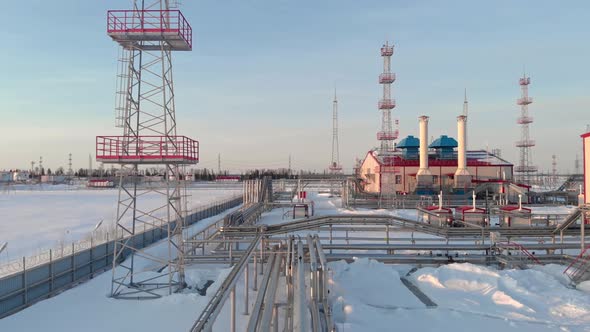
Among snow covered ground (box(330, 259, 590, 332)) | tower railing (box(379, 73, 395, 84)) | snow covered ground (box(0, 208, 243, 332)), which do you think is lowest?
snow covered ground (box(0, 208, 243, 332))

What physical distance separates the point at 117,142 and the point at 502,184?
41.4 meters

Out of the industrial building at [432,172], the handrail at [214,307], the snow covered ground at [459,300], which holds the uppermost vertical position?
the industrial building at [432,172]

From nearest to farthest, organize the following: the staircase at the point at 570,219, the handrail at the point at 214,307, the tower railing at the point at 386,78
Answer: the handrail at the point at 214,307
the staircase at the point at 570,219
the tower railing at the point at 386,78

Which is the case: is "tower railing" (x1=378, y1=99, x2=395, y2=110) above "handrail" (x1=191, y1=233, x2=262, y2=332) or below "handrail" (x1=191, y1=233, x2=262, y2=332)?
above

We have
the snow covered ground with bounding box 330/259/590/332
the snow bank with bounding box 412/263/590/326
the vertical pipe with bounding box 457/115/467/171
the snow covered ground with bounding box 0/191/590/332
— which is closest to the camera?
the snow covered ground with bounding box 330/259/590/332

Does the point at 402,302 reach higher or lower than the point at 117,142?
lower

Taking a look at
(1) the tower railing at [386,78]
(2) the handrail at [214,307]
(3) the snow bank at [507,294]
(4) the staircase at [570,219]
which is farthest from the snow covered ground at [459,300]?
(1) the tower railing at [386,78]

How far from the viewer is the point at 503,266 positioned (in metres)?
16.1

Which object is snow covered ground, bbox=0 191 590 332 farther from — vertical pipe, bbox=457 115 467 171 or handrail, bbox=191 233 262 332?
vertical pipe, bbox=457 115 467 171

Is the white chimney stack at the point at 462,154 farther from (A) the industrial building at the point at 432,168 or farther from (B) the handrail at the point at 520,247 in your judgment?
(B) the handrail at the point at 520,247

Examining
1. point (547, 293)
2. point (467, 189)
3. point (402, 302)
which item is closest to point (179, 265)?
point (402, 302)

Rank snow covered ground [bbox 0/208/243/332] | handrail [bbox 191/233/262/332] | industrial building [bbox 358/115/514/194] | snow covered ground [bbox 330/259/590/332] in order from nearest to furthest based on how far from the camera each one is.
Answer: handrail [bbox 191/233/262/332] < snow covered ground [bbox 330/259/590/332] < snow covered ground [bbox 0/208/243/332] < industrial building [bbox 358/115/514/194]

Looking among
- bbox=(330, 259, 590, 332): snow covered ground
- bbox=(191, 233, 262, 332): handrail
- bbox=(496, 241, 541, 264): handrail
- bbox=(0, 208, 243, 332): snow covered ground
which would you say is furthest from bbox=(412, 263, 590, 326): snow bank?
bbox=(0, 208, 243, 332): snow covered ground

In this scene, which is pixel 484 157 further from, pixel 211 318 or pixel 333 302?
pixel 211 318
